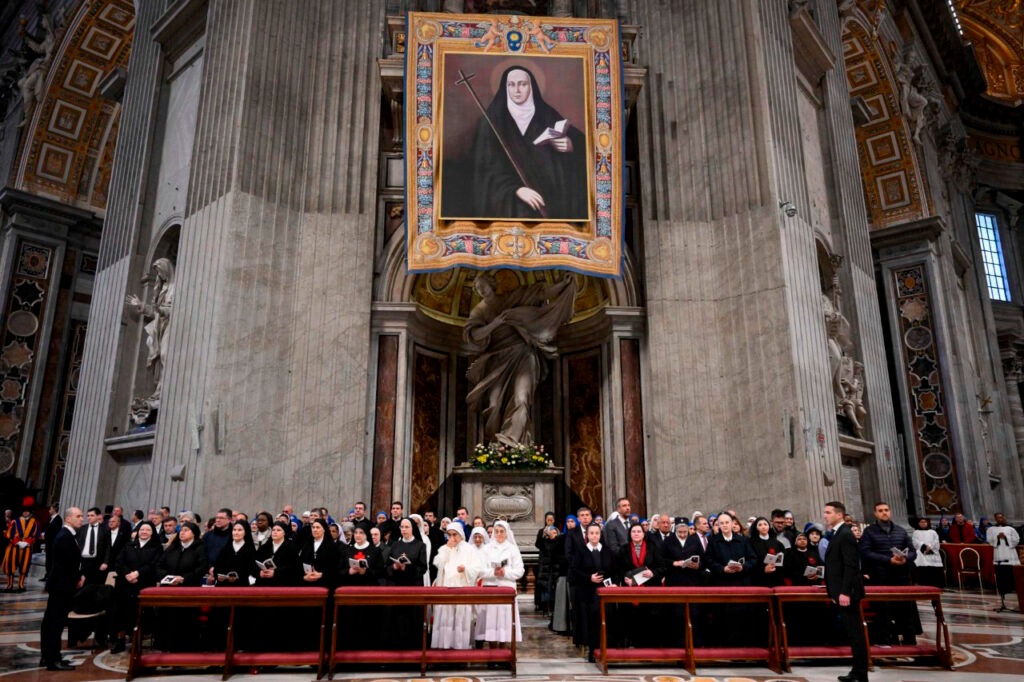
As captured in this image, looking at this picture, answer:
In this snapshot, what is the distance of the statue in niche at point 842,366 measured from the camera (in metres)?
12.4

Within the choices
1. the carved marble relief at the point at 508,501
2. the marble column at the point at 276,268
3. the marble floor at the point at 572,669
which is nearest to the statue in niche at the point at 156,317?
the marble column at the point at 276,268

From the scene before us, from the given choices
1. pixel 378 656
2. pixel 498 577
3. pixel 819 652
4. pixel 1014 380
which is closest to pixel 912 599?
pixel 819 652

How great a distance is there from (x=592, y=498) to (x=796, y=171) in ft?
20.3

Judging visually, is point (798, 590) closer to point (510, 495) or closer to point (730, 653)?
point (730, 653)

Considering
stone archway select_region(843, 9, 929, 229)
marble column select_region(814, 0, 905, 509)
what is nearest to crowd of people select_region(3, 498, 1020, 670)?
marble column select_region(814, 0, 905, 509)

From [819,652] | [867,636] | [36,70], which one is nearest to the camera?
[867,636]

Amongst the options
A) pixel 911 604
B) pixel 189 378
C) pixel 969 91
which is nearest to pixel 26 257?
pixel 189 378

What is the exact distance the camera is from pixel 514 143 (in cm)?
1149

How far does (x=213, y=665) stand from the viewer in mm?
5863

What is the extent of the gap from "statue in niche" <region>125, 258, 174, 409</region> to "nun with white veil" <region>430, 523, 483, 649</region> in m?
6.52

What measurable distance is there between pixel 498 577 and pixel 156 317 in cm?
776

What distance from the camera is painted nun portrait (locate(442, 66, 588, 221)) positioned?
11.3m

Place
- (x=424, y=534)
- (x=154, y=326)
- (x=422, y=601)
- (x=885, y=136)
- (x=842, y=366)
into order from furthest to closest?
(x=885, y=136), (x=842, y=366), (x=154, y=326), (x=424, y=534), (x=422, y=601)

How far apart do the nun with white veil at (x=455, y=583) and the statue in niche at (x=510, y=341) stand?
5.08m
